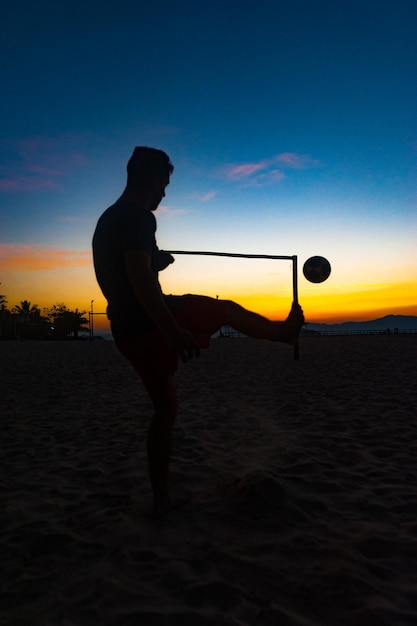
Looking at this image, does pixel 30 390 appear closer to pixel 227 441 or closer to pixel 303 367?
pixel 227 441

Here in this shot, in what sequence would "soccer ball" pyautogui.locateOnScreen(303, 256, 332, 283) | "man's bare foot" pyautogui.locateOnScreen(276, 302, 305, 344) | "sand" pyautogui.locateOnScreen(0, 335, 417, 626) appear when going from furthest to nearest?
"soccer ball" pyautogui.locateOnScreen(303, 256, 332, 283)
"man's bare foot" pyautogui.locateOnScreen(276, 302, 305, 344)
"sand" pyautogui.locateOnScreen(0, 335, 417, 626)

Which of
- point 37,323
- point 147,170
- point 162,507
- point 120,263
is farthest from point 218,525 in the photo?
point 37,323

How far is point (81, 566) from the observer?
2068 millimetres

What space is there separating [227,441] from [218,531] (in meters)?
1.93

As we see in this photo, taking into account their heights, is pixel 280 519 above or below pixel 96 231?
below

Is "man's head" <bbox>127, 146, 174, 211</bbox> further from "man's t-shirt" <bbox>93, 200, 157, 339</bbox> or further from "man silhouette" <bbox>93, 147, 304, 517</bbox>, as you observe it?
"man's t-shirt" <bbox>93, 200, 157, 339</bbox>

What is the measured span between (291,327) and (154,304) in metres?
0.76

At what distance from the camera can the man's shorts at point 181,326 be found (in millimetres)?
2131

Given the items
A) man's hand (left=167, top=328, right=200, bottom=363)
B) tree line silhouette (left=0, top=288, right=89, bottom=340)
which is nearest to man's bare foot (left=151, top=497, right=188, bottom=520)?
man's hand (left=167, top=328, right=200, bottom=363)

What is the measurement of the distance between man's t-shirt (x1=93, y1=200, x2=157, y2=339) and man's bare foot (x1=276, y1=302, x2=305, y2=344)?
64 cm

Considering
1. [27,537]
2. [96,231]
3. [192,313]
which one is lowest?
[27,537]

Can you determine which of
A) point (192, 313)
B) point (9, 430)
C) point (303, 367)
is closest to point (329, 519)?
point (192, 313)

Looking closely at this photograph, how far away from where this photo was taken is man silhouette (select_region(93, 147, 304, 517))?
78.1 inches

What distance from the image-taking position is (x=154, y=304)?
1.92 metres
